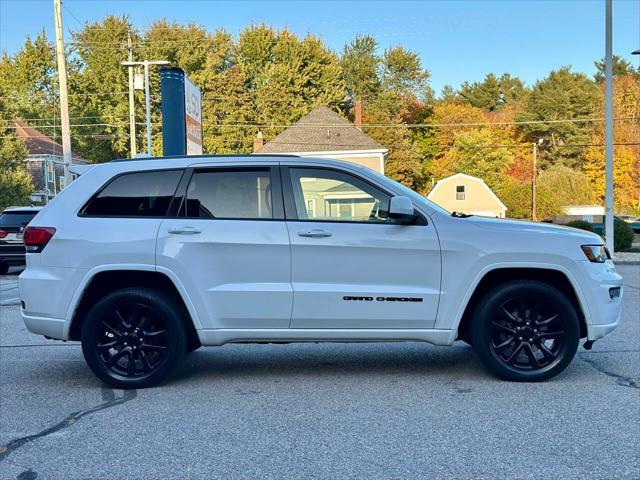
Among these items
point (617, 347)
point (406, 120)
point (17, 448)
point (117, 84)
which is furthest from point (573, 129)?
point (17, 448)

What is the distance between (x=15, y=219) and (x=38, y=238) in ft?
36.3

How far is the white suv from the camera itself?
5.07 m

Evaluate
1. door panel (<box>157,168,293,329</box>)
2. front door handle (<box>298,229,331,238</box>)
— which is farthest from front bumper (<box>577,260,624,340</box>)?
door panel (<box>157,168,293,329</box>)

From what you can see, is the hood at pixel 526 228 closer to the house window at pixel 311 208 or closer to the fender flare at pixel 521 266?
the fender flare at pixel 521 266

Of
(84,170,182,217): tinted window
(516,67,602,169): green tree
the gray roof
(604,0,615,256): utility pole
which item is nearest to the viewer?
(84,170,182,217): tinted window

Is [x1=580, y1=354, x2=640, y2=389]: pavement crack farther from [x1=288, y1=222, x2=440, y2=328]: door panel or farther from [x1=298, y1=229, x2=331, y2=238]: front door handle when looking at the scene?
[x1=298, y1=229, x2=331, y2=238]: front door handle

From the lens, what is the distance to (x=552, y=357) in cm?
523

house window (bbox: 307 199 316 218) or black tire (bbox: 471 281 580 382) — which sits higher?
house window (bbox: 307 199 316 218)

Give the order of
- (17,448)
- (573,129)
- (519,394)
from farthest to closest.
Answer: (573,129), (519,394), (17,448)

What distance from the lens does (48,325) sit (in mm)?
5184

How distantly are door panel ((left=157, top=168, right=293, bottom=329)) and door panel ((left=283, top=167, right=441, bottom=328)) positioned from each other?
0.45 ft

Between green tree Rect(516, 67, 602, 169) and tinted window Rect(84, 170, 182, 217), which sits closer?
tinted window Rect(84, 170, 182, 217)

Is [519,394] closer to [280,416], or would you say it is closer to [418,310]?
[418,310]

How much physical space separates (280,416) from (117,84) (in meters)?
57.3
